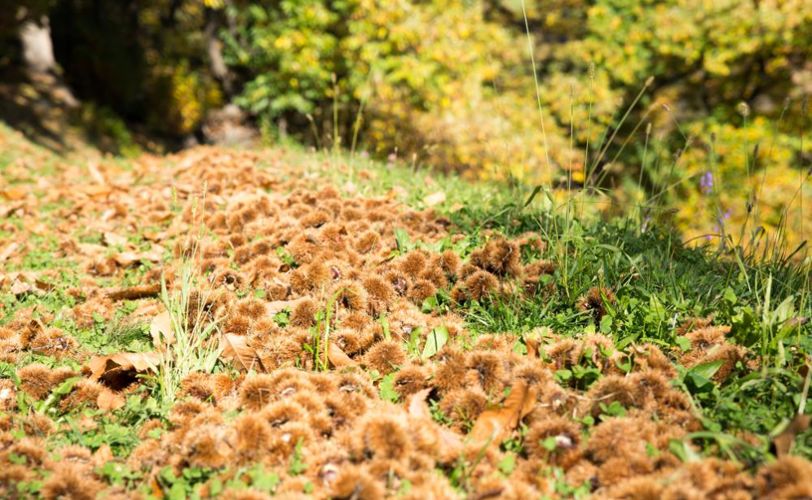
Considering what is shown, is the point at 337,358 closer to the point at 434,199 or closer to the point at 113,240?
the point at 434,199

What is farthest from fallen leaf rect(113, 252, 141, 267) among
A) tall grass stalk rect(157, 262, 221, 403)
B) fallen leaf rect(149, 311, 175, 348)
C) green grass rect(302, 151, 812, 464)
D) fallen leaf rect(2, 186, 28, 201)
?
fallen leaf rect(2, 186, 28, 201)

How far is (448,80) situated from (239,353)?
7303 mm

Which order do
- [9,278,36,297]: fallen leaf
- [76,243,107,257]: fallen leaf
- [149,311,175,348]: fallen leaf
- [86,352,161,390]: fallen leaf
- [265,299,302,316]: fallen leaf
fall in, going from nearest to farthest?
[86,352,161,390]: fallen leaf, [149,311,175,348]: fallen leaf, [265,299,302,316]: fallen leaf, [9,278,36,297]: fallen leaf, [76,243,107,257]: fallen leaf

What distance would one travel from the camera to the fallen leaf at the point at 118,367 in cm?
196

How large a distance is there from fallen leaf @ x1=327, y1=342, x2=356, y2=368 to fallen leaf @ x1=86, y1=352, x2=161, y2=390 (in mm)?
593

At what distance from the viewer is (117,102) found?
12.0 metres

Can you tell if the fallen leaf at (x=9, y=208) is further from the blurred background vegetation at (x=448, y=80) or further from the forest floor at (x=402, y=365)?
the blurred background vegetation at (x=448, y=80)

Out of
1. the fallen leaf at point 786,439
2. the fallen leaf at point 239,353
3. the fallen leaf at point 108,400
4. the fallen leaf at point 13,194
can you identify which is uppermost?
the fallen leaf at point 786,439

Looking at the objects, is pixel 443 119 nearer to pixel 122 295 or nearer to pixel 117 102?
pixel 122 295

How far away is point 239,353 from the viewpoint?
204cm

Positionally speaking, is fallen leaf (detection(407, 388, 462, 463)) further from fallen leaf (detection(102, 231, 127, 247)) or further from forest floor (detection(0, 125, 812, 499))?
fallen leaf (detection(102, 231, 127, 247))

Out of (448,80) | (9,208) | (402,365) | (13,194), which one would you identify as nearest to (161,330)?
(402,365)

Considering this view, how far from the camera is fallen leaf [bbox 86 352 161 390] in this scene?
6.43ft

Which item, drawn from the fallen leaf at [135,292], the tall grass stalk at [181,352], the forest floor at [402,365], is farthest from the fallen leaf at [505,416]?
the fallen leaf at [135,292]
